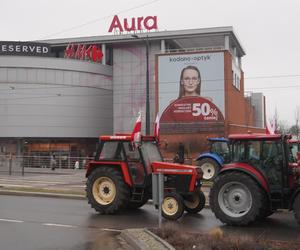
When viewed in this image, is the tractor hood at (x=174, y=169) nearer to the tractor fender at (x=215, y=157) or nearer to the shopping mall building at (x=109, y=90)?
the tractor fender at (x=215, y=157)

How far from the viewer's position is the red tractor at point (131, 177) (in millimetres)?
12844

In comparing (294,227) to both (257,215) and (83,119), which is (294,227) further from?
(83,119)

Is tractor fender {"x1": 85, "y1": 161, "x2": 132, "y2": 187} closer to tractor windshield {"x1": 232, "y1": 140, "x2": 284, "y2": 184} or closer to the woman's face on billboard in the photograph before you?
tractor windshield {"x1": 232, "y1": 140, "x2": 284, "y2": 184}

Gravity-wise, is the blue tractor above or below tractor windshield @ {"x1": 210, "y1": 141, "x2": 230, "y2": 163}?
below

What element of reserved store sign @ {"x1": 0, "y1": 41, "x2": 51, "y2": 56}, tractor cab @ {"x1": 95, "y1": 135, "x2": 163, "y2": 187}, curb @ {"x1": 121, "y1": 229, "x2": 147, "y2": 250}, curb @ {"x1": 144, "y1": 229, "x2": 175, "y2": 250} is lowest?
curb @ {"x1": 121, "y1": 229, "x2": 147, "y2": 250}

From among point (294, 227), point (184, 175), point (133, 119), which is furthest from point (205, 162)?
point (133, 119)

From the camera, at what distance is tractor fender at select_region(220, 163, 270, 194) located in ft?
36.6

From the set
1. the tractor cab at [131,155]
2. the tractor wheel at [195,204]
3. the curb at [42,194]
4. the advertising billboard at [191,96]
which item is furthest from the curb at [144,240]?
the advertising billboard at [191,96]

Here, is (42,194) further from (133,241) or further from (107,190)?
(133,241)

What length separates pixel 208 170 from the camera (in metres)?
23.5

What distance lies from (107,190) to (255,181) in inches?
167

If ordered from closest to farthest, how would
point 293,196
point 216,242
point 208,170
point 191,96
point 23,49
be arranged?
1. point 216,242
2. point 293,196
3. point 208,170
4. point 191,96
5. point 23,49

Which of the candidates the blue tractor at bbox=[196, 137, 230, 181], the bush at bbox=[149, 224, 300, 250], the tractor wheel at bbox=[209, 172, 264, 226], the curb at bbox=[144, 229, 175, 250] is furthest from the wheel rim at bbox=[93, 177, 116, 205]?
the blue tractor at bbox=[196, 137, 230, 181]

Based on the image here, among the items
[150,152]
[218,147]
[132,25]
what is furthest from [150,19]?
[150,152]
